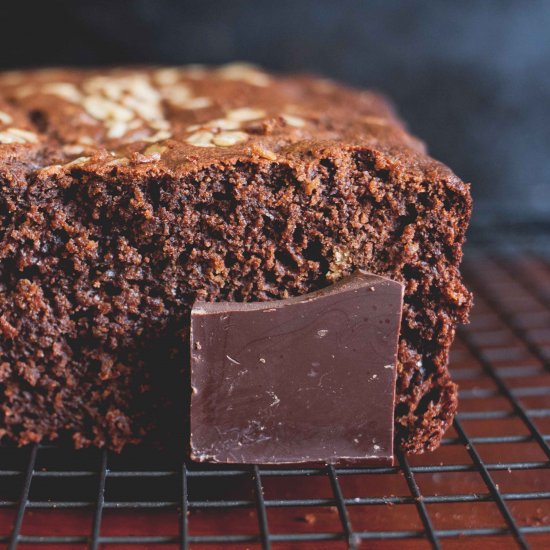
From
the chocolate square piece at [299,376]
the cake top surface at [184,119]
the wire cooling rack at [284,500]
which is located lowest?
the wire cooling rack at [284,500]

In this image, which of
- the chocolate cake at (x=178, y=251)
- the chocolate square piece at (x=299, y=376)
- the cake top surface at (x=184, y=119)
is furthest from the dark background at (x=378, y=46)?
the chocolate square piece at (x=299, y=376)

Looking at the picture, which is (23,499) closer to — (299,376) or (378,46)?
(299,376)

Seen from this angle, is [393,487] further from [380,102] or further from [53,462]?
[380,102]

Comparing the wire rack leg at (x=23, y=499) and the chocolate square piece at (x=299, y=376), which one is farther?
the chocolate square piece at (x=299, y=376)

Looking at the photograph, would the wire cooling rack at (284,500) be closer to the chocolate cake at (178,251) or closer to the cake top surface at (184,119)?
the chocolate cake at (178,251)

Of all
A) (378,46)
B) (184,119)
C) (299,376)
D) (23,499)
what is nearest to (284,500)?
(299,376)

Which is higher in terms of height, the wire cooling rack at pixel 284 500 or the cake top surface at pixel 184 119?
the cake top surface at pixel 184 119

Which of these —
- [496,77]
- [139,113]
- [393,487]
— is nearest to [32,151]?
[139,113]
